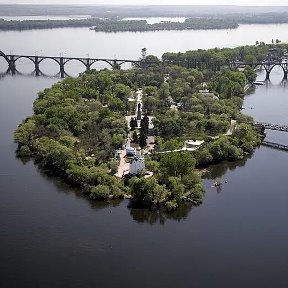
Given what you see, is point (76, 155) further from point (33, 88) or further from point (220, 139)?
point (33, 88)

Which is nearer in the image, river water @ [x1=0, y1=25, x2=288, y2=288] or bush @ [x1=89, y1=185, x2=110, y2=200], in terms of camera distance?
river water @ [x1=0, y1=25, x2=288, y2=288]

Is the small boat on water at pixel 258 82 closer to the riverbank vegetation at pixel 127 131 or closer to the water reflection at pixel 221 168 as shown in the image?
the riverbank vegetation at pixel 127 131

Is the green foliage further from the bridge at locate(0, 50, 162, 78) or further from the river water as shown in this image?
the bridge at locate(0, 50, 162, 78)

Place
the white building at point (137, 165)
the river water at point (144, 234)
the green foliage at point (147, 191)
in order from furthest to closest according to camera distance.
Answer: the white building at point (137, 165), the green foliage at point (147, 191), the river water at point (144, 234)

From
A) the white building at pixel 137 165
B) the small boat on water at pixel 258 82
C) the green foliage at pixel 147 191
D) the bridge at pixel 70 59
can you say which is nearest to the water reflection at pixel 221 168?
the white building at pixel 137 165

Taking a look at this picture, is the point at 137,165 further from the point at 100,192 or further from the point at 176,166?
the point at 100,192

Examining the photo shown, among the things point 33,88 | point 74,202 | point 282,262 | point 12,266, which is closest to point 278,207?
point 282,262

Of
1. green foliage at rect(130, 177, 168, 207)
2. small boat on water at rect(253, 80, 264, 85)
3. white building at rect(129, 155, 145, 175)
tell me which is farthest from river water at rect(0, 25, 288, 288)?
small boat on water at rect(253, 80, 264, 85)

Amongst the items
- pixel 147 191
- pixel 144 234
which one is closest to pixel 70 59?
pixel 147 191
